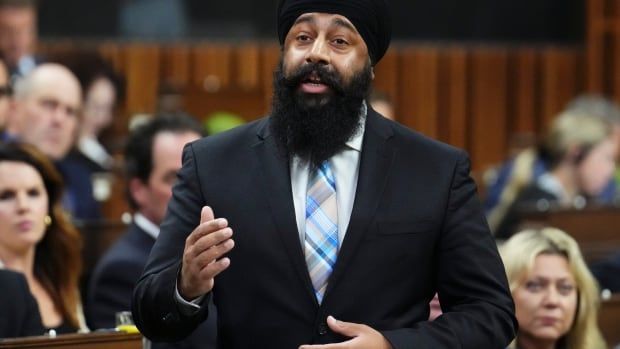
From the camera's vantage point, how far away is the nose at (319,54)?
2820 millimetres

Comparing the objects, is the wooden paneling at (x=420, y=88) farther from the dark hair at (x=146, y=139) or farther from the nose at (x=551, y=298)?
the nose at (x=551, y=298)

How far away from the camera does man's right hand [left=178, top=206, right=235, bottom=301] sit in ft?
8.51

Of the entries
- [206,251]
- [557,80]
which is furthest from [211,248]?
[557,80]

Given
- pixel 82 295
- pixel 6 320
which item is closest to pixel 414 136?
pixel 6 320

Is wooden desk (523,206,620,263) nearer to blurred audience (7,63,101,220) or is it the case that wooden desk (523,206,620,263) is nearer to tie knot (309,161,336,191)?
blurred audience (7,63,101,220)

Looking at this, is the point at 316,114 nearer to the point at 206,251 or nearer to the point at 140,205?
the point at 206,251

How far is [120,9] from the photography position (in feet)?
37.4

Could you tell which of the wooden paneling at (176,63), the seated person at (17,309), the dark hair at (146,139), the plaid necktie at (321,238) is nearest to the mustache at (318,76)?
the plaid necktie at (321,238)

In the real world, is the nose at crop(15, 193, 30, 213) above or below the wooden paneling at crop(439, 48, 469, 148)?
above

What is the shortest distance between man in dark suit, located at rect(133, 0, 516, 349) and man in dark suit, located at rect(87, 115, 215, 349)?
211 centimetres

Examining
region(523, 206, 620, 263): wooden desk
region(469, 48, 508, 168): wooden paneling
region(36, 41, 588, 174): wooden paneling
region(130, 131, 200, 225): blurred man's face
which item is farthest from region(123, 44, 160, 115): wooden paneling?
region(130, 131, 200, 225): blurred man's face

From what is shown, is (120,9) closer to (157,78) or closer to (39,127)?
(157,78)

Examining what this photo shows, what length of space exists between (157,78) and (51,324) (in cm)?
733

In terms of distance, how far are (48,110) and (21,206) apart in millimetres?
1869
